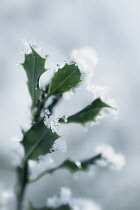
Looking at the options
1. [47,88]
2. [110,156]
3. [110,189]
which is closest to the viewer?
[47,88]

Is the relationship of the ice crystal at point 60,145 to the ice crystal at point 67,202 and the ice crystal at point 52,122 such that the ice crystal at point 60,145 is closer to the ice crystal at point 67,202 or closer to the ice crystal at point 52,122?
the ice crystal at point 52,122

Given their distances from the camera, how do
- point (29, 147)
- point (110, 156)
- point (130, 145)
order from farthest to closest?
point (130, 145) < point (110, 156) < point (29, 147)

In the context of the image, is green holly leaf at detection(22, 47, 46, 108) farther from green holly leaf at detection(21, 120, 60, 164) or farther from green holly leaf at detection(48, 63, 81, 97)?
green holly leaf at detection(21, 120, 60, 164)

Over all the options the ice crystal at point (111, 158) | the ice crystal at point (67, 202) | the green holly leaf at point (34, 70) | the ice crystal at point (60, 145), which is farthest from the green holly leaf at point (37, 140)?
the ice crystal at point (111, 158)

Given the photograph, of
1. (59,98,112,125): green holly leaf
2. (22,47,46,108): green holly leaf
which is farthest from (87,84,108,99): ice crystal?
(22,47,46,108): green holly leaf

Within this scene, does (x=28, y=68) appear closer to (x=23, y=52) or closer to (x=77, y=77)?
(x=23, y=52)

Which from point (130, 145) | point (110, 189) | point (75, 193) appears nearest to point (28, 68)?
point (75, 193)
